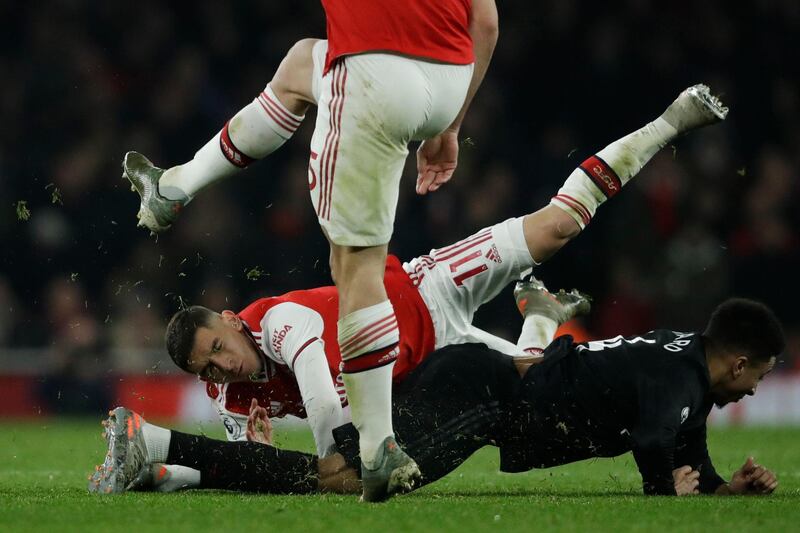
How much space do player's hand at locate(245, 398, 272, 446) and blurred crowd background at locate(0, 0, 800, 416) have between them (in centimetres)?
441

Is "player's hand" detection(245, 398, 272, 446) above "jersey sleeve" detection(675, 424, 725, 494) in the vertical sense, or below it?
above

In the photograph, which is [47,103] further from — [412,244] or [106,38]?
[412,244]

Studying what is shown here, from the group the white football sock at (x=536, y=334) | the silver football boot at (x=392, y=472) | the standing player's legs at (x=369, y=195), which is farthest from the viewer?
the white football sock at (x=536, y=334)

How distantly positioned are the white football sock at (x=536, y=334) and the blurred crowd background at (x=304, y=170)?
3982 millimetres

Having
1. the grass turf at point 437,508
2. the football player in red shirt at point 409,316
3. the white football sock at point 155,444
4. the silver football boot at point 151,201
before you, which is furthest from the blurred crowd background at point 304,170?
A: the white football sock at point 155,444

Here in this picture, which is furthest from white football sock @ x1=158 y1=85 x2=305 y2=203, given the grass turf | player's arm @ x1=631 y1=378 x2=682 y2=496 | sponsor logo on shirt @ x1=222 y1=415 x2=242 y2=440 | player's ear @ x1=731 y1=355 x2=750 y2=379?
player's ear @ x1=731 y1=355 x2=750 y2=379

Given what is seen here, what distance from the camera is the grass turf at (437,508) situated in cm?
409

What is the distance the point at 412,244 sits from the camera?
10.9 m

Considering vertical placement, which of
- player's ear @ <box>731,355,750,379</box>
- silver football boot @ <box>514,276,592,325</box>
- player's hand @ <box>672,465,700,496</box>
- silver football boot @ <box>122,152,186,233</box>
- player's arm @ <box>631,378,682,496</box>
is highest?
silver football boot @ <box>122,152,186,233</box>

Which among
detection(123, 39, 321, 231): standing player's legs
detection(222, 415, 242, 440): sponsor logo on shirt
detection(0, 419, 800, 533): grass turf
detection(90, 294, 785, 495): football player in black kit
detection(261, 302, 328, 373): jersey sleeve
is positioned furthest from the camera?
detection(222, 415, 242, 440): sponsor logo on shirt

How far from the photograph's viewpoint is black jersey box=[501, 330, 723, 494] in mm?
4949

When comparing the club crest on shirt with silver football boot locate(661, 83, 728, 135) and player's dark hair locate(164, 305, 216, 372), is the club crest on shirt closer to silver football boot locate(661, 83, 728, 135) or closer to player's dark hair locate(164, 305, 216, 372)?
silver football boot locate(661, 83, 728, 135)

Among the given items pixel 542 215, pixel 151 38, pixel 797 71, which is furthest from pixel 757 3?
pixel 542 215

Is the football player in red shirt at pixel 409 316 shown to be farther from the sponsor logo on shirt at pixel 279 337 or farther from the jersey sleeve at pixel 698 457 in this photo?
the jersey sleeve at pixel 698 457
